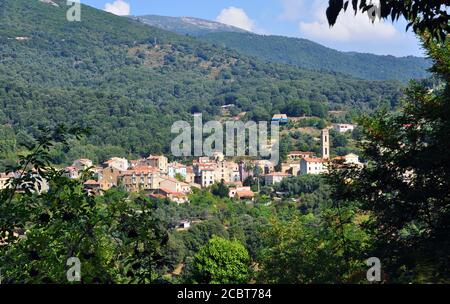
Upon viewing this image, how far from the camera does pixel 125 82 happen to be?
108 m

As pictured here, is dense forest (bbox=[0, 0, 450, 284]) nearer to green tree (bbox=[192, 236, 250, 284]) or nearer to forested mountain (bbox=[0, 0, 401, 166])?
green tree (bbox=[192, 236, 250, 284])

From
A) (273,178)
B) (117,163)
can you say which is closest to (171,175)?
(117,163)

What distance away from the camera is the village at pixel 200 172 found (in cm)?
4719

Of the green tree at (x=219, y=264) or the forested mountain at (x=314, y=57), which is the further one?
the forested mountain at (x=314, y=57)

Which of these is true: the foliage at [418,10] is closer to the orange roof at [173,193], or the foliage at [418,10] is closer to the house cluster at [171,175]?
the house cluster at [171,175]

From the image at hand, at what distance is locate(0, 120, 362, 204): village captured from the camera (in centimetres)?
4719

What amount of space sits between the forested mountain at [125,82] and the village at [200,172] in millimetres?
4699

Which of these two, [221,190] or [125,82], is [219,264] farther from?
[125,82]

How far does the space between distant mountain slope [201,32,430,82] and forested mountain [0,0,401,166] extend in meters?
51.3

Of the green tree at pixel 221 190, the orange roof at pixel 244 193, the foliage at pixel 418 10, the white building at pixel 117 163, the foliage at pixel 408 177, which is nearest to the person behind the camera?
the foliage at pixel 418 10

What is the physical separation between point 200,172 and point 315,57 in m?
141

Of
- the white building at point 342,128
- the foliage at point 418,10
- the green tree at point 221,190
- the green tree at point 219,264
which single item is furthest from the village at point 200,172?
the foliage at point 418,10
